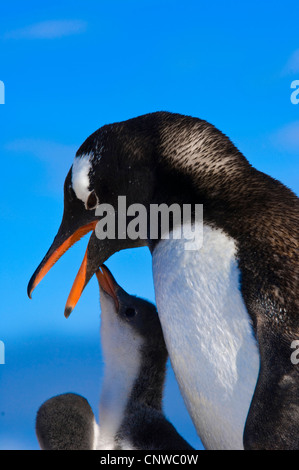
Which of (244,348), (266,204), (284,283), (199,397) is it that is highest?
(266,204)

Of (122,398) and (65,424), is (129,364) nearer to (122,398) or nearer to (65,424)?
(122,398)

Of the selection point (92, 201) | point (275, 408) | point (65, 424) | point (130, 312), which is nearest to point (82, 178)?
point (92, 201)

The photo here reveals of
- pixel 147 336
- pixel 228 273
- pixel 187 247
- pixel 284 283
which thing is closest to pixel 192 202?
pixel 187 247

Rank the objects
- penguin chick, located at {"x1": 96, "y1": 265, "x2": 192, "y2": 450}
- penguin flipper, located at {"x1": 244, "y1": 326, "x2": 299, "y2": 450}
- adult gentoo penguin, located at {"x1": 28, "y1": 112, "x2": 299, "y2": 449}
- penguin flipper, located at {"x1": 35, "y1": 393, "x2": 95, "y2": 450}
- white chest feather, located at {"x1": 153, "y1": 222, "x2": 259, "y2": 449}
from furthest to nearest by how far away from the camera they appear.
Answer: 1. penguin chick, located at {"x1": 96, "y1": 265, "x2": 192, "y2": 450}
2. penguin flipper, located at {"x1": 35, "y1": 393, "x2": 95, "y2": 450}
3. white chest feather, located at {"x1": 153, "y1": 222, "x2": 259, "y2": 449}
4. adult gentoo penguin, located at {"x1": 28, "y1": 112, "x2": 299, "y2": 449}
5. penguin flipper, located at {"x1": 244, "y1": 326, "x2": 299, "y2": 450}

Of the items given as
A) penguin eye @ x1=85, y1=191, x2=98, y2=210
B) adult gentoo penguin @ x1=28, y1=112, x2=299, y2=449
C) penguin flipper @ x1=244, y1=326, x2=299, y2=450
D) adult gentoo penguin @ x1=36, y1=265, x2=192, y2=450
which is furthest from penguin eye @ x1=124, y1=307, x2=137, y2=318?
penguin flipper @ x1=244, y1=326, x2=299, y2=450

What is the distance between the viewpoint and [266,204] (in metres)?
2.45

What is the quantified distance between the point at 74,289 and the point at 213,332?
2.34 ft

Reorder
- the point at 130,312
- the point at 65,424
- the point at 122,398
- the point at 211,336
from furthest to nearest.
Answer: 1. the point at 130,312
2. the point at 122,398
3. the point at 65,424
4. the point at 211,336

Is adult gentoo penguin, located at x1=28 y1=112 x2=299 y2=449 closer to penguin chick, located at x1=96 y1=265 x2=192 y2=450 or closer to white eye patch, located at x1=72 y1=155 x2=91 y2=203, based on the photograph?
white eye patch, located at x1=72 y1=155 x2=91 y2=203

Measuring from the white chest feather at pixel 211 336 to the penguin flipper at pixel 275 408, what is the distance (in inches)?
8.9

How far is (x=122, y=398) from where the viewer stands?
3150mm

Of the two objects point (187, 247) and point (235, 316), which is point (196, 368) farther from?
point (187, 247)

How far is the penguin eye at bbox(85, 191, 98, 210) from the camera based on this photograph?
108 inches

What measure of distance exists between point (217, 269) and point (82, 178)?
0.74m
